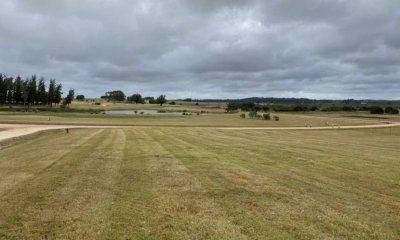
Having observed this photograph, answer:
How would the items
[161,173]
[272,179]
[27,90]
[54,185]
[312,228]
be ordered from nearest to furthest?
[312,228] → [54,185] → [272,179] → [161,173] → [27,90]

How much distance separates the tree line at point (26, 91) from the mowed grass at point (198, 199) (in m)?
121

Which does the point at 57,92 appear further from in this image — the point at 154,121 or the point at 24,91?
the point at 154,121

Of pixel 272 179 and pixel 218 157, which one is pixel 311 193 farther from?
pixel 218 157

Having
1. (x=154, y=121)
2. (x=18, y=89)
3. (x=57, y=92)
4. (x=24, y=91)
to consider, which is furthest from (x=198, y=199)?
(x=57, y=92)

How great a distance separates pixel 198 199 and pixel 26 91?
424ft

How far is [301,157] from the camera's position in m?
17.2

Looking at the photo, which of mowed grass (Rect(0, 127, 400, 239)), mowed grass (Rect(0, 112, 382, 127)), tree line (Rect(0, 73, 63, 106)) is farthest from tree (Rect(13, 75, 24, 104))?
mowed grass (Rect(0, 127, 400, 239))

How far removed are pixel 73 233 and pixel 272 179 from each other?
6.16 meters

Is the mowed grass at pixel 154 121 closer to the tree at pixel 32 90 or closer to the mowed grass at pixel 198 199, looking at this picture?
the mowed grass at pixel 198 199

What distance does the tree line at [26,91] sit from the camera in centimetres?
12932

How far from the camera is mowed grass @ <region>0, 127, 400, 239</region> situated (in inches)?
287

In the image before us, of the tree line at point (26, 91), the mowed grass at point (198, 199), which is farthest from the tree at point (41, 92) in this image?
the mowed grass at point (198, 199)

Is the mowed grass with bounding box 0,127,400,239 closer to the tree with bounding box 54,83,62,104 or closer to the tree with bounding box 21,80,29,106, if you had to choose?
the tree with bounding box 21,80,29,106

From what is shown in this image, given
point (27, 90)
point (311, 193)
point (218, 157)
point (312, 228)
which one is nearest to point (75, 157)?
point (218, 157)
